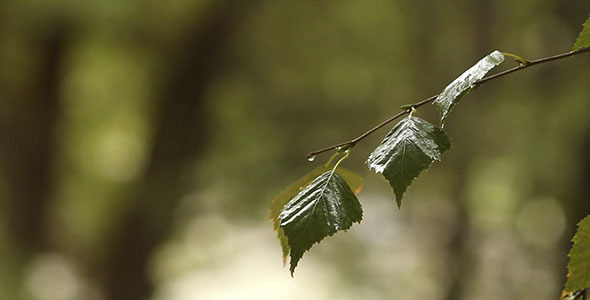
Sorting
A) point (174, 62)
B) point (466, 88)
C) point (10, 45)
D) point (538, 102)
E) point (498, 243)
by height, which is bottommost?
point (466, 88)

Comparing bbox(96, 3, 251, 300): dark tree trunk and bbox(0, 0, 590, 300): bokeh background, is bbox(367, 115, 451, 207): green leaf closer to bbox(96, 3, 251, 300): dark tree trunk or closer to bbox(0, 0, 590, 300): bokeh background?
bbox(0, 0, 590, 300): bokeh background

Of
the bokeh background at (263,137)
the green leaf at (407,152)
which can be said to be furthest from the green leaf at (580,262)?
the bokeh background at (263,137)

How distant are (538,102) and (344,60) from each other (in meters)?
0.77

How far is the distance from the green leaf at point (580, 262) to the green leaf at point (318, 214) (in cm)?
8

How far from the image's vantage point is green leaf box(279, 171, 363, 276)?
0.81ft

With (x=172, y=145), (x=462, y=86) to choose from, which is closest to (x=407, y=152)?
(x=462, y=86)

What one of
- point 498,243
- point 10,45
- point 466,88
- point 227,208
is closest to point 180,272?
point 227,208

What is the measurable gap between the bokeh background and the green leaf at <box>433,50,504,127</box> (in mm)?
2120

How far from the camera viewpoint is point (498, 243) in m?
2.66

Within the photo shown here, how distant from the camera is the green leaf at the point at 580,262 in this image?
0.83ft

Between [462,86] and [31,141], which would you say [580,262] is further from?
[31,141]

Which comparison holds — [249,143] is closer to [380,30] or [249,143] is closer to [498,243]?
[380,30]

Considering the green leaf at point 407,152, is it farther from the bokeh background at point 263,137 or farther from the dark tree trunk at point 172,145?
the dark tree trunk at point 172,145

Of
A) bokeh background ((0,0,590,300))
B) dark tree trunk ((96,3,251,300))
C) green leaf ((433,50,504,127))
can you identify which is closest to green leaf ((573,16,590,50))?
green leaf ((433,50,504,127))
